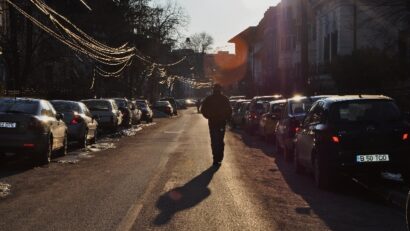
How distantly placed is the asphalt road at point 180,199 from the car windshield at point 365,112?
121cm

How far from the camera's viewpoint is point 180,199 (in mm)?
11008

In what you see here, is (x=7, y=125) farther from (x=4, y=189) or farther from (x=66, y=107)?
(x=66, y=107)

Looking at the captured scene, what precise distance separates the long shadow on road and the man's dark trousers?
121 inches

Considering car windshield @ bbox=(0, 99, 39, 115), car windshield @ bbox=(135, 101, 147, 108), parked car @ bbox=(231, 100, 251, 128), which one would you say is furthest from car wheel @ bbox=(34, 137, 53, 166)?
car windshield @ bbox=(135, 101, 147, 108)

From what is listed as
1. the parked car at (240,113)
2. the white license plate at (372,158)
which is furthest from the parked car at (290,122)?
the parked car at (240,113)

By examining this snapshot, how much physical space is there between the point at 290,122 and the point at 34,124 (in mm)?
6419

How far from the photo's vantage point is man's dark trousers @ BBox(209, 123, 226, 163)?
1706 centimetres

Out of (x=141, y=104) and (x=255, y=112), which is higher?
(x=255, y=112)

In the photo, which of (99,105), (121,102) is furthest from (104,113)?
(121,102)

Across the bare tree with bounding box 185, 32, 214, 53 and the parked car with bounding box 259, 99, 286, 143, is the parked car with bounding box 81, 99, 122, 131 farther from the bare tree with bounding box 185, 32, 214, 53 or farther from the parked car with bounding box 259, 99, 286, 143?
the bare tree with bounding box 185, 32, 214, 53

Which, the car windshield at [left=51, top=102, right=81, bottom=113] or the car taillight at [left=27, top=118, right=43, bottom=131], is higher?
the car windshield at [left=51, top=102, right=81, bottom=113]

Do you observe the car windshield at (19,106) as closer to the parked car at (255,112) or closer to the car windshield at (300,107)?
the car windshield at (300,107)

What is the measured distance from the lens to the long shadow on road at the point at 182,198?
9.51m

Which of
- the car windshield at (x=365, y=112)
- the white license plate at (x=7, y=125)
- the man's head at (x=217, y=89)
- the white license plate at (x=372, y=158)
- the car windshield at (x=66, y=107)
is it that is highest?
the man's head at (x=217, y=89)
